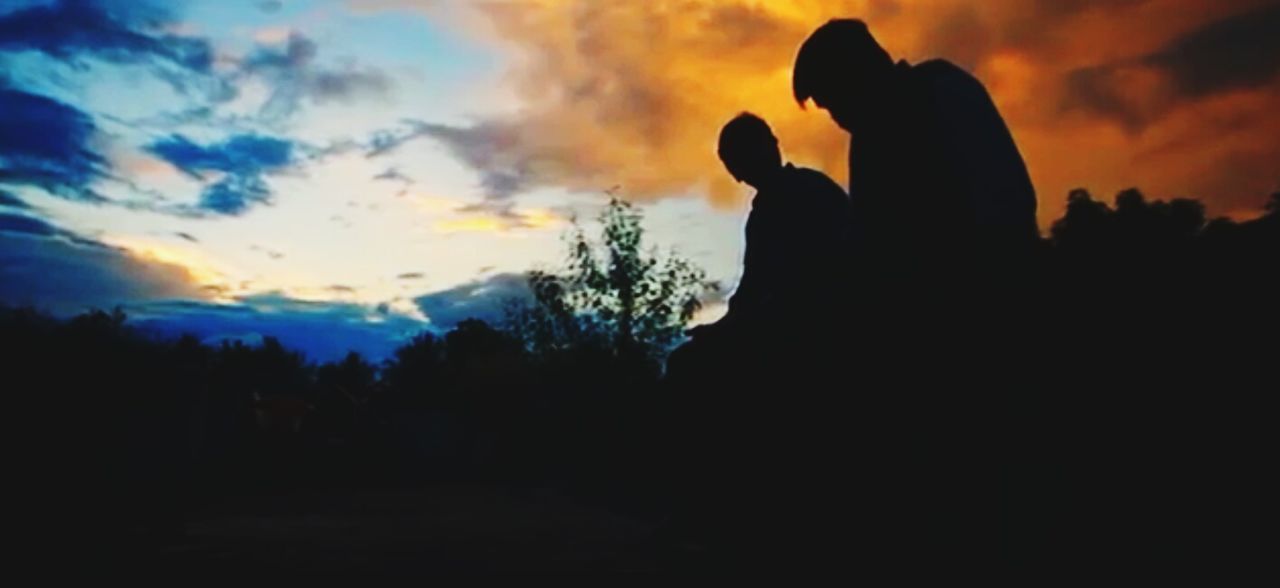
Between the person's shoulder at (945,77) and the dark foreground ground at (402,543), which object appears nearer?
the person's shoulder at (945,77)

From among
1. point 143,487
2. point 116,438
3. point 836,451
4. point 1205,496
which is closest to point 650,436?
point 836,451

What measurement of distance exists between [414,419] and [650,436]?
2059 centimetres

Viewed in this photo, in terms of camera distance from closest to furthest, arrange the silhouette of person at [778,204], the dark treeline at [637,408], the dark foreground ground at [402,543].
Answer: the dark treeline at [637,408]
the silhouette of person at [778,204]
the dark foreground ground at [402,543]

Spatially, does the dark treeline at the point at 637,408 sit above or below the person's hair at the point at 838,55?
below

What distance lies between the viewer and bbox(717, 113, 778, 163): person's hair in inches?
122

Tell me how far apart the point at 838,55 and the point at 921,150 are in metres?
0.32

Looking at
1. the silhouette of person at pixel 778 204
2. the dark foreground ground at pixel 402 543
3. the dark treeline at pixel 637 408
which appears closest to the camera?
the dark treeline at pixel 637 408

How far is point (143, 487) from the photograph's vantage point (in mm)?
11273

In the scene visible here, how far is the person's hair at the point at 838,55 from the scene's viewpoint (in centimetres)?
215

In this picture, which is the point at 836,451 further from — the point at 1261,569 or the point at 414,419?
the point at 414,419

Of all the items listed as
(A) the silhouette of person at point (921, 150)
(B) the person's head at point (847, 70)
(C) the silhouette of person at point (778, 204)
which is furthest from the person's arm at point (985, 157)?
(C) the silhouette of person at point (778, 204)

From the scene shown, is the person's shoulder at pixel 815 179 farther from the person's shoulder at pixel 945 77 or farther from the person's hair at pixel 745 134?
the person's shoulder at pixel 945 77

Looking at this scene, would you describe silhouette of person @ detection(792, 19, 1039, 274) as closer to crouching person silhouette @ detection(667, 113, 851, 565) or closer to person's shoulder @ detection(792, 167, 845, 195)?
crouching person silhouette @ detection(667, 113, 851, 565)

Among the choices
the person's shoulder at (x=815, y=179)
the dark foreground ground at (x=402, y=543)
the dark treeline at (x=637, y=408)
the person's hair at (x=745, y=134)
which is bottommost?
the dark foreground ground at (x=402, y=543)
